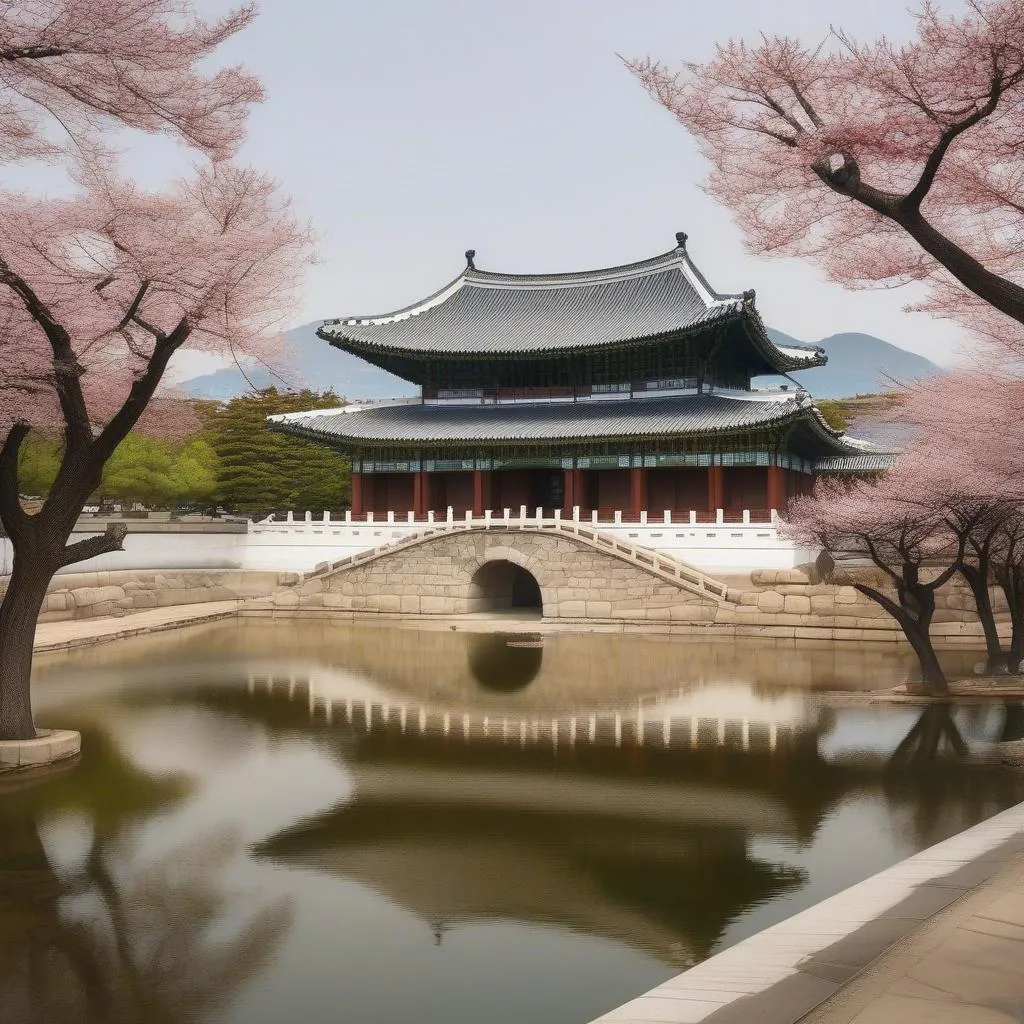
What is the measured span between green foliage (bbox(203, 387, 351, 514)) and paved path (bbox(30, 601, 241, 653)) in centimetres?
1447

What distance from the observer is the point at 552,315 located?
49.4 meters

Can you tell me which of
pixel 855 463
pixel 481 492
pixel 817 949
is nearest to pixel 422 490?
pixel 481 492

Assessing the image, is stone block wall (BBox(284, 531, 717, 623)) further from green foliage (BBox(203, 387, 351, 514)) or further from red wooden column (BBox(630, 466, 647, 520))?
green foliage (BBox(203, 387, 351, 514))

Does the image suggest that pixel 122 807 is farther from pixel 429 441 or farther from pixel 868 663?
pixel 429 441

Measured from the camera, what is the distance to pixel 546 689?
23.0 meters

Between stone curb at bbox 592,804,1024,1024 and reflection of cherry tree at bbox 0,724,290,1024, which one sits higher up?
stone curb at bbox 592,804,1024,1024

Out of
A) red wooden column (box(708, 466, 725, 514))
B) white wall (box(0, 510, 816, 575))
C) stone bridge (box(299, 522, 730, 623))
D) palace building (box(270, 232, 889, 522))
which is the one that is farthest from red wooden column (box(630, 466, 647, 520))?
stone bridge (box(299, 522, 730, 623))

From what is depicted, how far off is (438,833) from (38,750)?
6.94 metres

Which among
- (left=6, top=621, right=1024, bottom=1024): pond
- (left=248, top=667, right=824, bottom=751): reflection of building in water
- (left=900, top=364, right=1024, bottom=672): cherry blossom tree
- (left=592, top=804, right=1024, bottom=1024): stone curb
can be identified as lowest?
(left=6, top=621, right=1024, bottom=1024): pond

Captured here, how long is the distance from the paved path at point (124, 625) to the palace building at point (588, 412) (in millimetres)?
9141

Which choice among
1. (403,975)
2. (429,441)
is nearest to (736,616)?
(429,441)

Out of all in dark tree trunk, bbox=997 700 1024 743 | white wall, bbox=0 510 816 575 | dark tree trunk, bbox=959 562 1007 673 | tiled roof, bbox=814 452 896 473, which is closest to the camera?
dark tree trunk, bbox=997 700 1024 743

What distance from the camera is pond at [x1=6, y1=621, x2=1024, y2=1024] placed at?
855 cm

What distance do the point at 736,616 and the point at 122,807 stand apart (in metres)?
23.4
